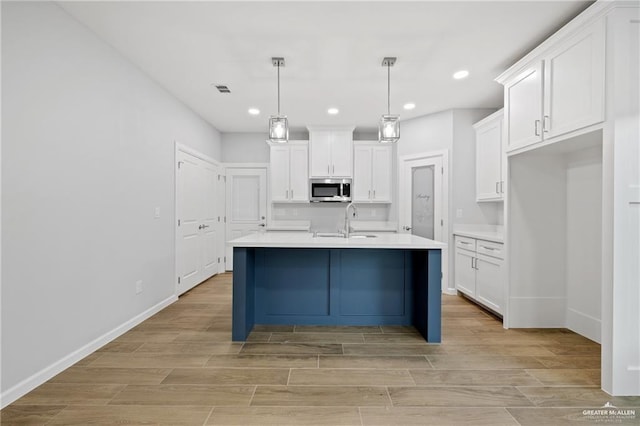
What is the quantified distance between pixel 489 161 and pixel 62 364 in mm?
4754

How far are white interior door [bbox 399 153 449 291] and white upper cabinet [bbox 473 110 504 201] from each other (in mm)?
483

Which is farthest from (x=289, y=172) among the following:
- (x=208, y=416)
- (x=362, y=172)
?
(x=208, y=416)

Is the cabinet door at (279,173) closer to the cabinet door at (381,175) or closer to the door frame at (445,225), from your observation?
the cabinet door at (381,175)

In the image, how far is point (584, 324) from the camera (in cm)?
299

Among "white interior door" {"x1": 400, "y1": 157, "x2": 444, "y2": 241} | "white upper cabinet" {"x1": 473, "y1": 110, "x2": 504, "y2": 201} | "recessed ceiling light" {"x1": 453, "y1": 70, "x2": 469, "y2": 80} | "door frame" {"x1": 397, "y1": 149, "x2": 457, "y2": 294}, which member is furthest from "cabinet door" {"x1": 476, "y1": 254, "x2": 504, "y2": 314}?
"recessed ceiling light" {"x1": 453, "y1": 70, "x2": 469, "y2": 80}

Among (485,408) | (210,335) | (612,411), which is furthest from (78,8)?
(612,411)

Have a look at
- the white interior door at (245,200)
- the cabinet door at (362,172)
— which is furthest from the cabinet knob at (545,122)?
the white interior door at (245,200)

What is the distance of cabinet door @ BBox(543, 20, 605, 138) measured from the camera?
212cm

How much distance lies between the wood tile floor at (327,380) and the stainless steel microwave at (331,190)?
109 inches

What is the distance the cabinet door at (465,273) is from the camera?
4.02 metres

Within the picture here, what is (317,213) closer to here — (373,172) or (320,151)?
(320,151)

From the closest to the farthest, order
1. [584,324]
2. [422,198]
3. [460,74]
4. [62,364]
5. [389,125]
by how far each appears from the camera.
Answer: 1. [62,364]
2. [584,324]
3. [389,125]
4. [460,74]
5. [422,198]

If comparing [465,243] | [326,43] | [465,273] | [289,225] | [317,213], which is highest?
[326,43]

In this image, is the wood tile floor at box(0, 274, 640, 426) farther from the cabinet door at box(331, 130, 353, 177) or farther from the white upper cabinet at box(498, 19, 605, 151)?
the cabinet door at box(331, 130, 353, 177)
